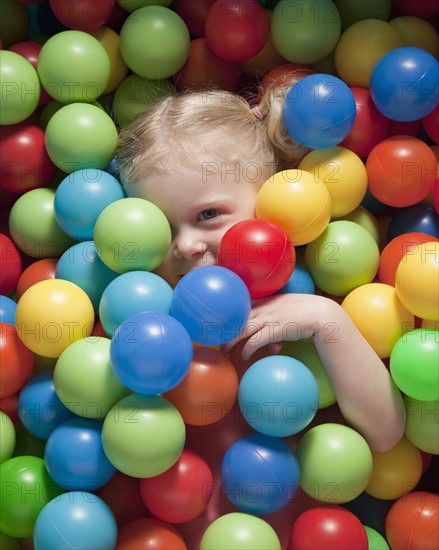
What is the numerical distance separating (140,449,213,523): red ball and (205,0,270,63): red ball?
0.80m

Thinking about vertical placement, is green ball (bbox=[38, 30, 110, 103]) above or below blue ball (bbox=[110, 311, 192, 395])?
above

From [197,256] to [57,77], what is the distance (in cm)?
45

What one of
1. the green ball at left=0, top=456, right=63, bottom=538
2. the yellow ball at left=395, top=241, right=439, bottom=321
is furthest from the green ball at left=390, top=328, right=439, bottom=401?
the green ball at left=0, top=456, right=63, bottom=538

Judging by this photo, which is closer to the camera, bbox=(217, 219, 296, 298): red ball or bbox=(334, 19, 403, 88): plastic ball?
bbox=(217, 219, 296, 298): red ball

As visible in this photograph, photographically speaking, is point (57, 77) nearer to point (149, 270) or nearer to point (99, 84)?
point (99, 84)

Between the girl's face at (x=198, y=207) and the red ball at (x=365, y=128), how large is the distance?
223 millimetres

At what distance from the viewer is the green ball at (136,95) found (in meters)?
1.69

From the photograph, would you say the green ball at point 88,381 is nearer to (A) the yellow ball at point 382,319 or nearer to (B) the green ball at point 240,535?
(B) the green ball at point 240,535

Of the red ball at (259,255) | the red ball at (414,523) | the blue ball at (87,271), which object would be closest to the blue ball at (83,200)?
the blue ball at (87,271)

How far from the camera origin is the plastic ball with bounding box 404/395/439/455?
134 centimetres

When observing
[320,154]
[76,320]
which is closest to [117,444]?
[76,320]

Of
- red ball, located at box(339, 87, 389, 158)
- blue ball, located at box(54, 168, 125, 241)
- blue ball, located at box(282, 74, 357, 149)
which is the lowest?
blue ball, located at box(54, 168, 125, 241)

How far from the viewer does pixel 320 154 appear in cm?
152

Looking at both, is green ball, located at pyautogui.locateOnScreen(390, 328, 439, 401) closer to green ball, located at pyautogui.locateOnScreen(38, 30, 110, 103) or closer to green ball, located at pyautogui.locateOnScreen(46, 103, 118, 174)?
green ball, located at pyautogui.locateOnScreen(46, 103, 118, 174)
